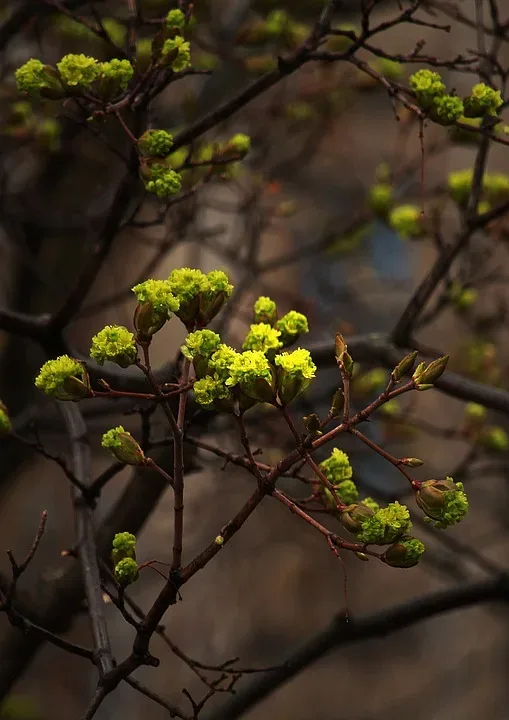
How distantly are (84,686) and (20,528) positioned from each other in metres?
0.49

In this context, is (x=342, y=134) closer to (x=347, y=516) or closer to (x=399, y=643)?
(x=399, y=643)

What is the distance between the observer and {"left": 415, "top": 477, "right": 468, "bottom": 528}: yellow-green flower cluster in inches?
19.7

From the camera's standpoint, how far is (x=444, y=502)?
1.64 ft

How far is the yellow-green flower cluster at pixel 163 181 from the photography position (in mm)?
666

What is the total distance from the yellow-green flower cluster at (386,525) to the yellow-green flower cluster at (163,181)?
13.1 inches

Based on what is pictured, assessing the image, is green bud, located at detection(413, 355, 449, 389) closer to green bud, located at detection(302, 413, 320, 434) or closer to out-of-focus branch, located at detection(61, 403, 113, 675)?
green bud, located at detection(302, 413, 320, 434)

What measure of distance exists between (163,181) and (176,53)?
12cm

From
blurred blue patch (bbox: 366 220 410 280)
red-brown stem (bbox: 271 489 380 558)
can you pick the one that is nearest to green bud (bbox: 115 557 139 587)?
red-brown stem (bbox: 271 489 380 558)

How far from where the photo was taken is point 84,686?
2195 mm

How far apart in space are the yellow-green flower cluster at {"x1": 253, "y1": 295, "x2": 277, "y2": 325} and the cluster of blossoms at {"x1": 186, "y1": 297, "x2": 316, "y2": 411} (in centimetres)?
8

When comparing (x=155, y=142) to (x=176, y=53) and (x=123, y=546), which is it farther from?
(x=123, y=546)

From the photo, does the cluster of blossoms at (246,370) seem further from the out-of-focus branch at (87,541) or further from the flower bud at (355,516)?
the out-of-focus branch at (87,541)

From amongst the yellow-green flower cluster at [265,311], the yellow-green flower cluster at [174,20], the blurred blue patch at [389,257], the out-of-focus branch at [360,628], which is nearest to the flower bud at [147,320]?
Answer: the yellow-green flower cluster at [265,311]

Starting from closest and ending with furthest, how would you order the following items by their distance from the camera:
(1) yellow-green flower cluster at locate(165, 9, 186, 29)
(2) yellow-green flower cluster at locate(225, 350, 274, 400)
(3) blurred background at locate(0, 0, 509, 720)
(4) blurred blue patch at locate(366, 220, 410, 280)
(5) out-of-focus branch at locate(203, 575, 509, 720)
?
(2) yellow-green flower cluster at locate(225, 350, 274, 400)
(1) yellow-green flower cluster at locate(165, 9, 186, 29)
(5) out-of-focus branch at locate(203, 575, 509, 720)
(3) blurred background at locate(0, 0, 509, 720)
(4) blurred blue patch at locate(366, 220, 410, 280)
